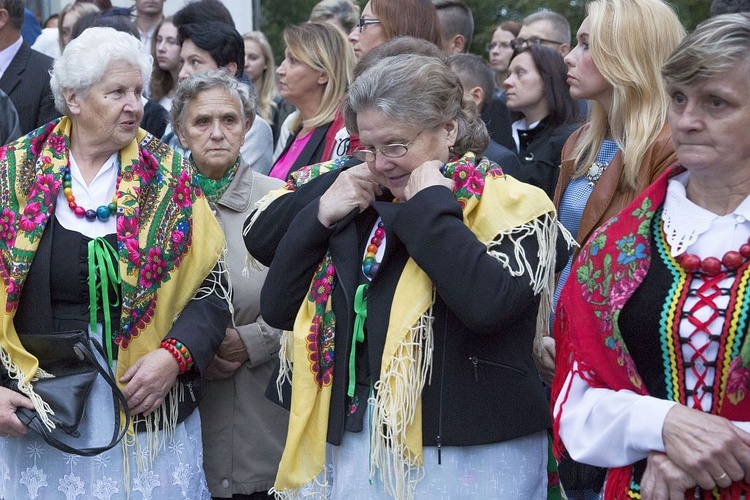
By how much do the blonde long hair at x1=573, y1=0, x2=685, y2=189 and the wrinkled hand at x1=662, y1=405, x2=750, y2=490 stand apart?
141cm

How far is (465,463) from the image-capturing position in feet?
9.75

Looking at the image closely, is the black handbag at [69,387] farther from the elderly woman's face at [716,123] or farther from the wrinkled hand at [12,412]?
the elderly woman's face at [716,123]

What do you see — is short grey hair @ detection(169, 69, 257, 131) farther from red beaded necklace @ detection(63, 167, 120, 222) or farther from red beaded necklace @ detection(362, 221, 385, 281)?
red beaded necklace @ detection(362, 221, 385, 281)

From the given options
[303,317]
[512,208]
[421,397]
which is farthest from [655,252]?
[303,317]

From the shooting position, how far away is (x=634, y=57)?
3.74 metres

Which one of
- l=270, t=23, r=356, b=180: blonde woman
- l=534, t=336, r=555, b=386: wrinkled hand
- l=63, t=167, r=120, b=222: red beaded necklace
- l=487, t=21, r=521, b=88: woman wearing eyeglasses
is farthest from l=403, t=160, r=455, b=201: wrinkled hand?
l=487, t=21, r=521, b=88: woman wearing eyeglasses

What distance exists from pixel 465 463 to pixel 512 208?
0.73 metres

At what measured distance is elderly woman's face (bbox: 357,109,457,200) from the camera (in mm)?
Answer: 2996

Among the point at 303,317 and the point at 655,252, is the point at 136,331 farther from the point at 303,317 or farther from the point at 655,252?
the point at 655,252

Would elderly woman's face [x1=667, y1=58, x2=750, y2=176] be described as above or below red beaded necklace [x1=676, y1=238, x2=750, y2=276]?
above

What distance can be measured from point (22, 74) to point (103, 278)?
9.91 feet

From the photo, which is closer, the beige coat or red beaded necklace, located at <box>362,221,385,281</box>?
red beaded necklace, located at <box>362,221,385,281</box>

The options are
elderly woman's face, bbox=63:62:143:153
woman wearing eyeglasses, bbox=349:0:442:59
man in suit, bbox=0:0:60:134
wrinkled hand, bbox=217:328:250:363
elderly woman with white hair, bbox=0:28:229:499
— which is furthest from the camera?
man in suit, bbox=0:0:60:134

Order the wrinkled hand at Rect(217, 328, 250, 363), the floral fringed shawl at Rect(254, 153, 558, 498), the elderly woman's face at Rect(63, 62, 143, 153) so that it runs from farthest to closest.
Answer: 1. the wrinkled hand at Rect(217, 328, 250, 363)
2. the elderly woman's face at Rect(63, 62, 143, 153)
3. the floral fringed shawl at Rect(254, 153, 558, 498)
